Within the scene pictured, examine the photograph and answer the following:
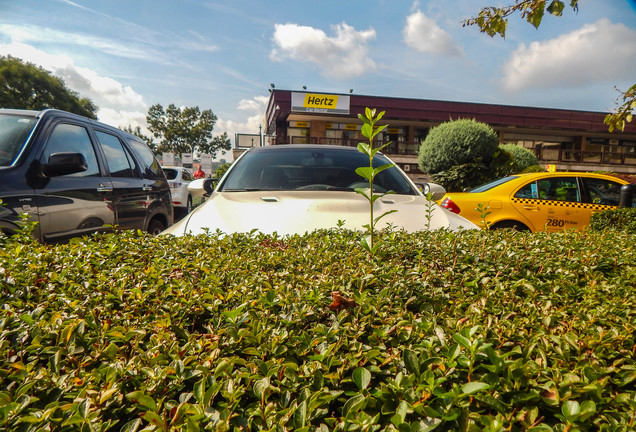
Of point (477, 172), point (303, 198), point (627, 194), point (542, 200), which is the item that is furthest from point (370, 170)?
point (477, 172)

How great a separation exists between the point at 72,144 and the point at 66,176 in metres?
0.59

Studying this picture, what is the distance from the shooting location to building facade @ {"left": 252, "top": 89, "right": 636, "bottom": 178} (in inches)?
1216

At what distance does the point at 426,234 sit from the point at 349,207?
982mm

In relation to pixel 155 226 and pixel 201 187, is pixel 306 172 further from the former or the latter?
pixel 155 226

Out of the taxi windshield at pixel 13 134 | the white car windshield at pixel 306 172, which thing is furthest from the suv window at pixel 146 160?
the white car windshield at pixel 306 172

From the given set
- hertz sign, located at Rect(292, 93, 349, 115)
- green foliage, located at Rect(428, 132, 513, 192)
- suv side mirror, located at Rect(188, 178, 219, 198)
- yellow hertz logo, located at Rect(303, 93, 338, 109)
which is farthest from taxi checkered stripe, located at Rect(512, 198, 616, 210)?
yellow hertz logo, located at Rect(303, 93, 338, 109)

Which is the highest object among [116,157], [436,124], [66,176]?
[436,124]

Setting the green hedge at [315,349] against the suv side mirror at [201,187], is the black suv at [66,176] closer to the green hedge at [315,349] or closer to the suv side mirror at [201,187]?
the suv side mirror at [201,187]

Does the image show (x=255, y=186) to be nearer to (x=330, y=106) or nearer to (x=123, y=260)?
(x=123, y=260)

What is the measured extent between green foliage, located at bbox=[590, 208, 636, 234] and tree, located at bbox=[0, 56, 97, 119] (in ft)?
175

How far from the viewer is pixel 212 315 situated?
4.16 feet

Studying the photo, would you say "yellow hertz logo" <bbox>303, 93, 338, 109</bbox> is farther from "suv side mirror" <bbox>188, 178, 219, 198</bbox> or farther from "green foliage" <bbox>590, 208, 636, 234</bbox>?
"suv side mirror" <bbox>188, 178, 219, 198</bbox>

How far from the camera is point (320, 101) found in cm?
3038

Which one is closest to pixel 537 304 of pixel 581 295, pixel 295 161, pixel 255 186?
pixel 581 295
